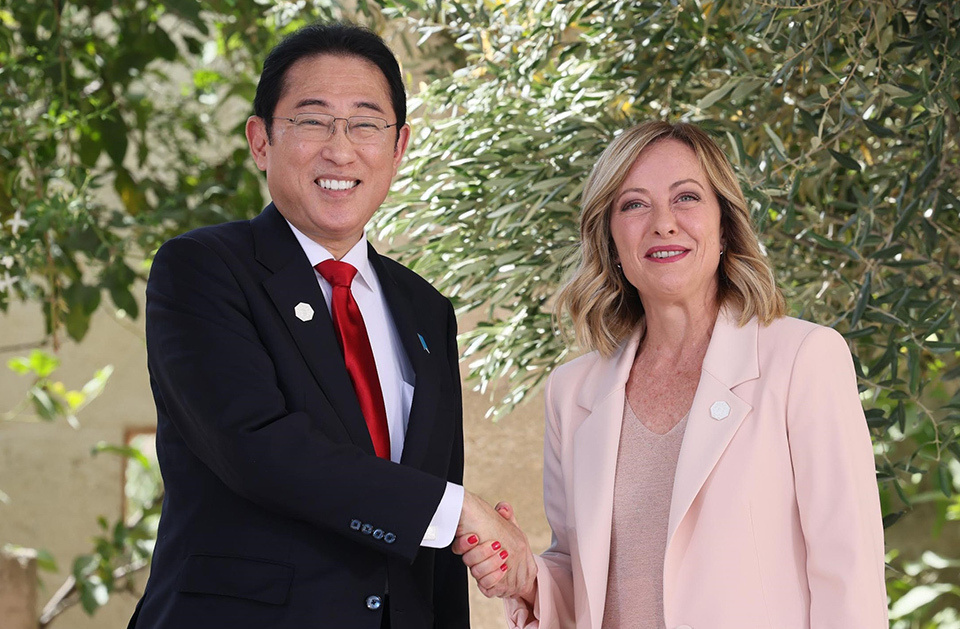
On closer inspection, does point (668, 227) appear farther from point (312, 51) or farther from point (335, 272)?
point (312, 51)

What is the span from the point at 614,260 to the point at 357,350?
0.58 m

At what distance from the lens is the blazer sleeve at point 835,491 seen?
1677 mm

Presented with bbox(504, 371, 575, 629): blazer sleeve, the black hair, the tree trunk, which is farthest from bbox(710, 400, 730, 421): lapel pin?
the tree trunk

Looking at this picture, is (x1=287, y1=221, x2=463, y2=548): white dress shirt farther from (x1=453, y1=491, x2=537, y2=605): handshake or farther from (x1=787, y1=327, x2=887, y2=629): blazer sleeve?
(x1=787, y1=327, x2=887, y2=629): blazer sleeve

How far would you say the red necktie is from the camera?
6.07 feet

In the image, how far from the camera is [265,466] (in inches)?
64.1

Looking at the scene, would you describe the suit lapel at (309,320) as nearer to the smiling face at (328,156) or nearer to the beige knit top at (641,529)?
the smiling face at (328,156)

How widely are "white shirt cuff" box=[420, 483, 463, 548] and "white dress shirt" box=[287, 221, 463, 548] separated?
0.51 feet

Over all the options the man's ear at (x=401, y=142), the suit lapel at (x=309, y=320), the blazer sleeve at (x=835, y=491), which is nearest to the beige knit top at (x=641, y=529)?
the blazer sleeve at (x=835, y=491)

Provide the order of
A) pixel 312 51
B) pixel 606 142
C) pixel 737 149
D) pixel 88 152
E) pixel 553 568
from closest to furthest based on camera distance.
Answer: pixel 312 51
pixel 553 568
pixel 737 149
pixel 606 142
pixel 88 152

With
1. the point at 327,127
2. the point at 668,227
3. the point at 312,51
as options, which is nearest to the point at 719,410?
the point at 668,227

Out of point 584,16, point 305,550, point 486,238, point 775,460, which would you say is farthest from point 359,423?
point 584,16

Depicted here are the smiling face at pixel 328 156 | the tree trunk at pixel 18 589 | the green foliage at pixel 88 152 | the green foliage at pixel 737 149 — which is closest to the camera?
the smiling face at pixel 328 156

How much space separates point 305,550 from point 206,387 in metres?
0.30
